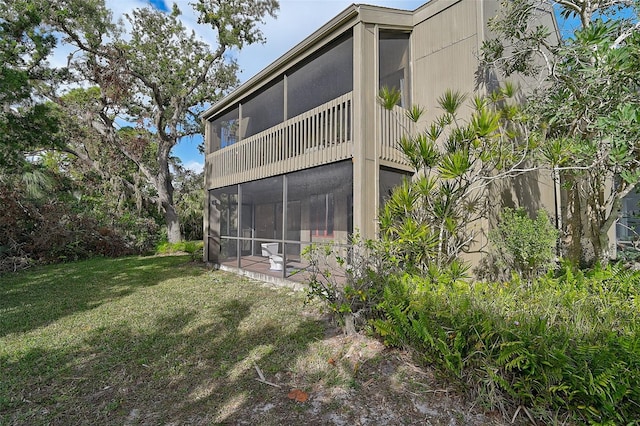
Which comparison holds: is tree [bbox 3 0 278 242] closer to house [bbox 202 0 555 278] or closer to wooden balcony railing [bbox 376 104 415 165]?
house [bbox 202 0 555 278]

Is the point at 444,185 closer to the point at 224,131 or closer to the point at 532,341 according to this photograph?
the point at 532,341

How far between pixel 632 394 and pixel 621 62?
12.1 feet

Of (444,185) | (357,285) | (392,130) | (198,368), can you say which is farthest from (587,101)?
(198,368)

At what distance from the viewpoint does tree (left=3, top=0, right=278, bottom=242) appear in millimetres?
12867

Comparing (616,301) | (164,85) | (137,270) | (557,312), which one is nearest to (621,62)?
(616,301)

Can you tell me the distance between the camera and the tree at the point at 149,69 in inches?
507

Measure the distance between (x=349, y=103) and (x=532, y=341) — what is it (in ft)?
15.3

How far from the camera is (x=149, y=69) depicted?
13977 mm

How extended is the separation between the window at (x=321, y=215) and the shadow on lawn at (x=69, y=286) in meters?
3.66

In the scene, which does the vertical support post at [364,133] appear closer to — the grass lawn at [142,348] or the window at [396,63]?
the window at [396,63]

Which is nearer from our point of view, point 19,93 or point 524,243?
point 524,243

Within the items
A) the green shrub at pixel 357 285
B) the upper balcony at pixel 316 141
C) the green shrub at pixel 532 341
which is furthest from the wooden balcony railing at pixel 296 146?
the green shrub at pixel 532 341

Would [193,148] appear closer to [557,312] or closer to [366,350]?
[366,350]

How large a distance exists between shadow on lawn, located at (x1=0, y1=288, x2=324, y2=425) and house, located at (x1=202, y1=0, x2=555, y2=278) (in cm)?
216
